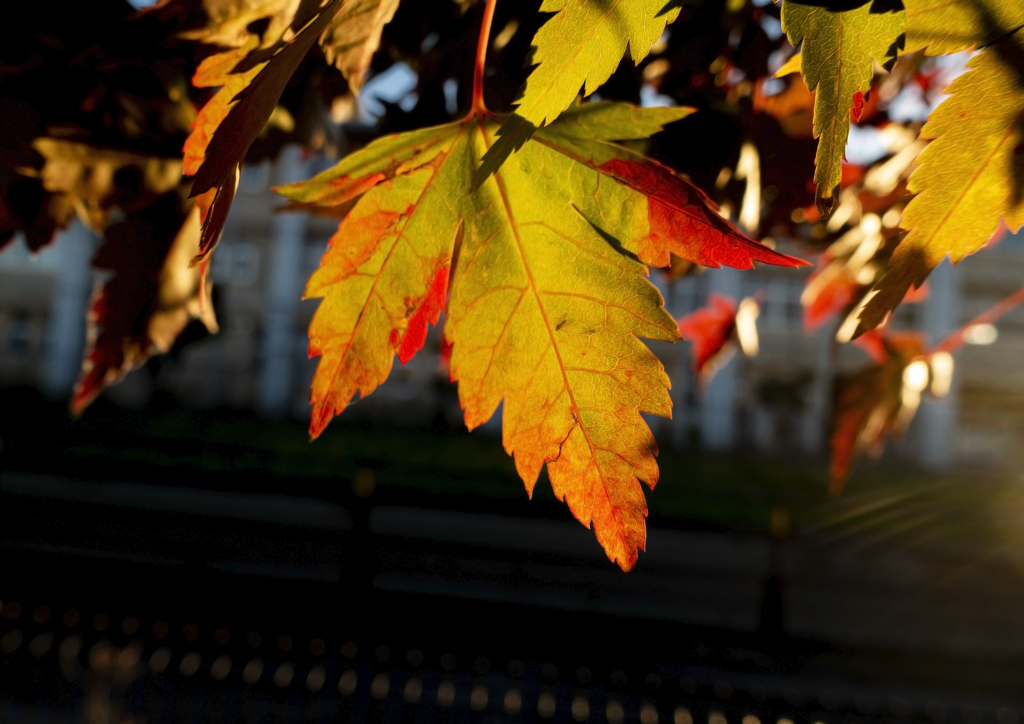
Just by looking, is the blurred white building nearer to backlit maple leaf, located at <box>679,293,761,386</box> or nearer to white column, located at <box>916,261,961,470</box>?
white column, located at <box>916,261,961,470</box>

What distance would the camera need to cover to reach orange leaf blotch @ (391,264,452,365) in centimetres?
20

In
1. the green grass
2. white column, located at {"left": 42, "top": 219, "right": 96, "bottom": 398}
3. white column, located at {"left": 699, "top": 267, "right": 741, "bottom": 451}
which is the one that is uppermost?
white column, located at {"left": 42, "top": 219, "right": 96, "bottom": 398}

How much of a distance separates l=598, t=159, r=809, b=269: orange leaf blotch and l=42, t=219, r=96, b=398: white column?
34.2ft

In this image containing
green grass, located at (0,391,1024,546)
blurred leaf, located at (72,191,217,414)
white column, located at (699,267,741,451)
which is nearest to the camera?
blurred leaf, located at (72,191,217,414)

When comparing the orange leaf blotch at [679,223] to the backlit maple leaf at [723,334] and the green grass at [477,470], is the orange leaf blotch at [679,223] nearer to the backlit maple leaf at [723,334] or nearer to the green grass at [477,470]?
the backlit maple leaf at [723,334]

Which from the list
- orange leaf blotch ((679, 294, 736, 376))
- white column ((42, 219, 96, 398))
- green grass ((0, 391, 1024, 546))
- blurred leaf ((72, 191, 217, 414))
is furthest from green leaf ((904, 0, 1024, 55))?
white column ((42, 219, 96, 398))

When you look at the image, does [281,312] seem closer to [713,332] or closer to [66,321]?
[66,321]

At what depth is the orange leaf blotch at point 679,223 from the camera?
7.3 inches

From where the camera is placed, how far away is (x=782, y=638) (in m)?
2.31

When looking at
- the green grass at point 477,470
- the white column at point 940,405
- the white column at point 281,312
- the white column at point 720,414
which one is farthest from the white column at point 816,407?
the white column at point 281,312

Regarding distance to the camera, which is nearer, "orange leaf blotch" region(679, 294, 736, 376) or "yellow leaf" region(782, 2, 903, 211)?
"yellow leaf" region(782, 2, 903, 211)

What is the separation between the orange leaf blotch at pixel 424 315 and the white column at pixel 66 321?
10375 millimetres

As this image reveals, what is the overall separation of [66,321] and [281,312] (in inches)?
116

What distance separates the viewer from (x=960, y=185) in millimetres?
176
